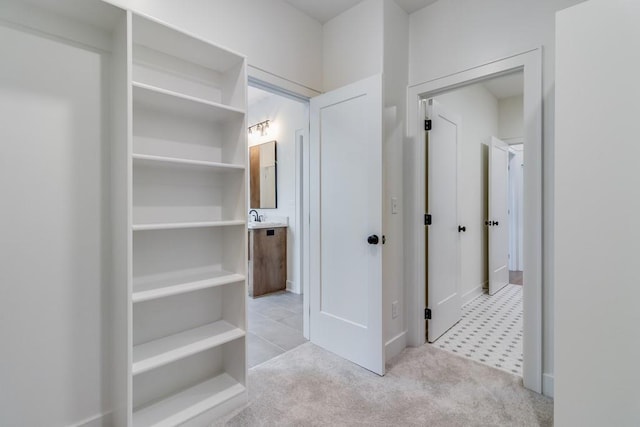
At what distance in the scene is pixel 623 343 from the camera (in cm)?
120

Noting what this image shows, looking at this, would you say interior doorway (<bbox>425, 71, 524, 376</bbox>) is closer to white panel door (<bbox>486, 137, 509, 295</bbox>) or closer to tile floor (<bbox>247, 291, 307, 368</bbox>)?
white panel door (<bbox>486, 137, 509, 295</bbox>)

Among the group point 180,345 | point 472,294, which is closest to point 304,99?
point 180,345

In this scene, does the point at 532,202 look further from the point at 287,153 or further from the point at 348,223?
the point at 287,153

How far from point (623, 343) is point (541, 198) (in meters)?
0.93

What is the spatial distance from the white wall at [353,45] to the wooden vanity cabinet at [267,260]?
2.07 m

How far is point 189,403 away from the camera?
1.63 meters

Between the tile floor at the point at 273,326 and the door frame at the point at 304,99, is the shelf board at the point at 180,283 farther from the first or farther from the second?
the door frame at the point at 304,99

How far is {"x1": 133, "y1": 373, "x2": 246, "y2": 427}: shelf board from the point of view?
1.51 metres

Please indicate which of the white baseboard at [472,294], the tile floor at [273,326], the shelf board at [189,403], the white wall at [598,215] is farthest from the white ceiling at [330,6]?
the white baseboard at [472,294]

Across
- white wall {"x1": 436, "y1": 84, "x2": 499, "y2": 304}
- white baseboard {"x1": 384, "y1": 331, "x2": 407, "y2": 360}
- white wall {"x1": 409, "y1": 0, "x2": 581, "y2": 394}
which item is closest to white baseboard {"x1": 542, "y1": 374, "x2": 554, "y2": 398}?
white wall {"x1": 409, "y1": 0, "x2": 581, "y2": 394}

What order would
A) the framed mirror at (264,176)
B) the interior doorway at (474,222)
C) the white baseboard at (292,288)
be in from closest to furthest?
the interior doorway at (474,222) < the white baseboard at (292,288) < the framed mirror at (264,176)

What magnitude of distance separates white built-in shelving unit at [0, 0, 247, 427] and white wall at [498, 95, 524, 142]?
429 centimetres

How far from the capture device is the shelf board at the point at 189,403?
1.51 metres

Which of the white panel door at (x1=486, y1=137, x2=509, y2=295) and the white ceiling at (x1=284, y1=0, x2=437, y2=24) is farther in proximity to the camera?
the white panel door at (x1=486, y1=137, x2=509, y2=295)
